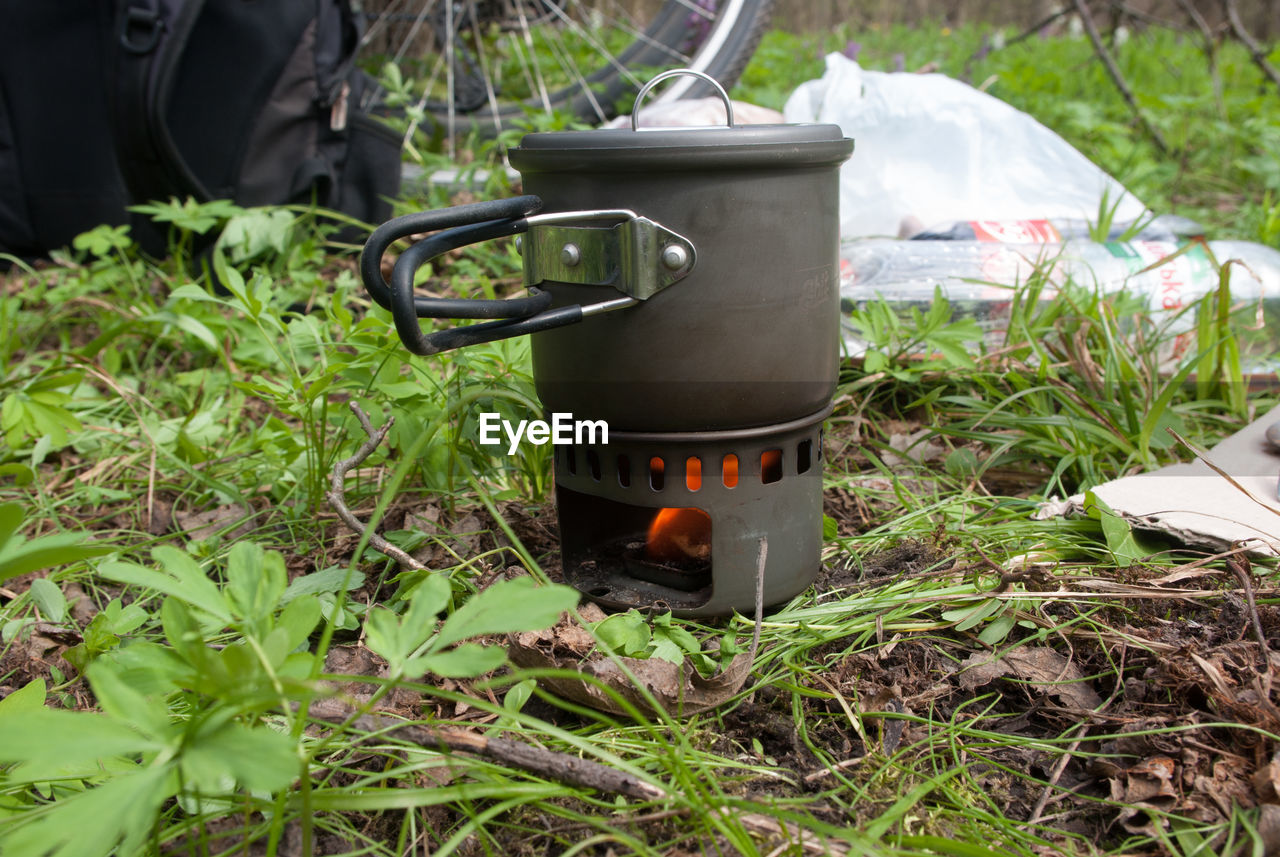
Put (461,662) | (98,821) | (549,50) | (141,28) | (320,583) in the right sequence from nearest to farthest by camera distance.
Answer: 1. (98,821)
2. (461,662)
3. (320,583)
4. (141,28)
5. (549,50)

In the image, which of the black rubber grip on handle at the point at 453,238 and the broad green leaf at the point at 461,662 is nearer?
the broad green leaf at the point at 461,662

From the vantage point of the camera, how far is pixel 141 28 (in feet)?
7.80

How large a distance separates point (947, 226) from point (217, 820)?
2.25m

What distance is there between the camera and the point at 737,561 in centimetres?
131

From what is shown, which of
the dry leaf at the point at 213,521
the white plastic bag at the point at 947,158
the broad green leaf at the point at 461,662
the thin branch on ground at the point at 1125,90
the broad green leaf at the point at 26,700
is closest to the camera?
the broad green leaf at the point at 461,662

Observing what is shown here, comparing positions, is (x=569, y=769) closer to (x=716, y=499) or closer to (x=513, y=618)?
(x=513, y=618)

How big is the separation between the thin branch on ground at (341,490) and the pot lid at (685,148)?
50 centimetres

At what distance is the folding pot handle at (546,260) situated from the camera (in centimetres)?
108

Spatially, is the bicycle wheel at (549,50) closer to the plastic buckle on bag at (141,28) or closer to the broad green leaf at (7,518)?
the plastic buckle on bag at (141,28)

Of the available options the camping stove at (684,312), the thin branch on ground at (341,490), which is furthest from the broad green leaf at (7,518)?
the thin branch on ground at (341,490)

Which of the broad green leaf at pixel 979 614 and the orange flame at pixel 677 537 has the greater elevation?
the orange flame at pixel 677 537

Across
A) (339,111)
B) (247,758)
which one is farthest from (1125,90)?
(247,758)

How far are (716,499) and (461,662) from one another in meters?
0.57

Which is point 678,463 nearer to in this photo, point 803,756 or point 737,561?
point 737,561
